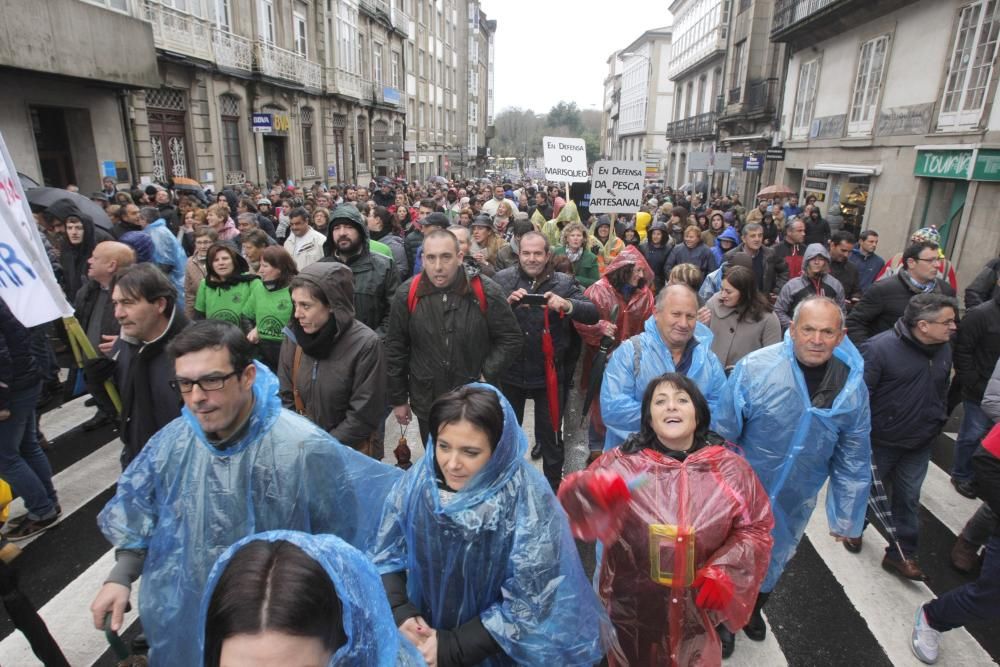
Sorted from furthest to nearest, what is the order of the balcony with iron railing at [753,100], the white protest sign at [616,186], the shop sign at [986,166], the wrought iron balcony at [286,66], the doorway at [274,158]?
1. the balcony with iron railing at [753,100]
2. the doorway at [274,158]
3. the wrought iron balcony at [286,66]
4. the shop sign at [986,166]
5. the white protest sign at [616,186]

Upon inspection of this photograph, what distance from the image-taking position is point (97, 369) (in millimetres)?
3100

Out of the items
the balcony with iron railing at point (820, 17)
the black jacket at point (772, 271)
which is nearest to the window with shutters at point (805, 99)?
the balcony with iron railing at point (820, 17)

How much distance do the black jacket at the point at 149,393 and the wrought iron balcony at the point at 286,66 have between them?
20.8m

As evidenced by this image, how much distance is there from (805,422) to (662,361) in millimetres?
759

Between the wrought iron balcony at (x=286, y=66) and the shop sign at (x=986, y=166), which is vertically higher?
the wrought iron balcony at (x=286, y=66)

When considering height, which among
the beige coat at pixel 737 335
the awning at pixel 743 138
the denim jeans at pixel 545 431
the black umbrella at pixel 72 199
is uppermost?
the awning at pixel 743 138

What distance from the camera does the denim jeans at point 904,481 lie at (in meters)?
3.74

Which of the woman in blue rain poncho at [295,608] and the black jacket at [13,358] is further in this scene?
the black jacket at [13,358]

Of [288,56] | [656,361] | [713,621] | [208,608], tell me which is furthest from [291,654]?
[288,56]

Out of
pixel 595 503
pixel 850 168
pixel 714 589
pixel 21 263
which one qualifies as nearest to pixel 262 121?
pixel 850 168

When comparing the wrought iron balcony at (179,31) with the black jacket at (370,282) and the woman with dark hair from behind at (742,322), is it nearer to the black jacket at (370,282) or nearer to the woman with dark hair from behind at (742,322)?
the black jacket at (370,282)

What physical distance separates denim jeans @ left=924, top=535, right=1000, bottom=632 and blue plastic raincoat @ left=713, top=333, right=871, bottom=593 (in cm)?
53

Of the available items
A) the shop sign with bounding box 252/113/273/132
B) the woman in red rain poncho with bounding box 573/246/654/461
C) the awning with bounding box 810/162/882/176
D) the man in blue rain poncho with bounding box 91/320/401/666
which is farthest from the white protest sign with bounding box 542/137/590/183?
the shop sign with bounding box 252/113/273/132

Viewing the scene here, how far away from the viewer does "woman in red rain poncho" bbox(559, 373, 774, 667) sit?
86.5 inches
